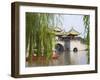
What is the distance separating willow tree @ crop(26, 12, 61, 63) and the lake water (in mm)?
85

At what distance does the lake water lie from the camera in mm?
2027

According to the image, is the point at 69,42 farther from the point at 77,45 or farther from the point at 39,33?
the point at 39,33

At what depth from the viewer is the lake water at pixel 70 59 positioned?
203cm

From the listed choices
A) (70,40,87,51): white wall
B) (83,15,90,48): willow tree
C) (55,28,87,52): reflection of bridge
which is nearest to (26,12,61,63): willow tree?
(55,28,87,52): reflection of bridge

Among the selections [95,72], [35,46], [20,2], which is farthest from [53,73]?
[20,2]

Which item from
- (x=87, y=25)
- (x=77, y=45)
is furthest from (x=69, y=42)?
(x=87, y=25)

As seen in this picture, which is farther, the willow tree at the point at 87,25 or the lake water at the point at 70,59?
the willow tree at the point at 87,25

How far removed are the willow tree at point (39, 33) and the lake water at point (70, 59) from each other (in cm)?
8

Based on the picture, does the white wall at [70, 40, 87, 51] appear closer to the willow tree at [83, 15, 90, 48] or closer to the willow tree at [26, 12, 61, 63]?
the willow tree at [83, 15, 90, 48]

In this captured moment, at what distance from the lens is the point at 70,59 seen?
2082 millimetres

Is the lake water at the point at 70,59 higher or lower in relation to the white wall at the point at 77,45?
lower

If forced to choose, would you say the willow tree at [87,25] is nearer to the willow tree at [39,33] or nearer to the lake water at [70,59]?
the lake water at [70,59]

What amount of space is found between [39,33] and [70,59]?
1.16 feet

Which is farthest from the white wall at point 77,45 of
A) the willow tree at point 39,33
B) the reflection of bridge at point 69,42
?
the willow tree at point 39,33
